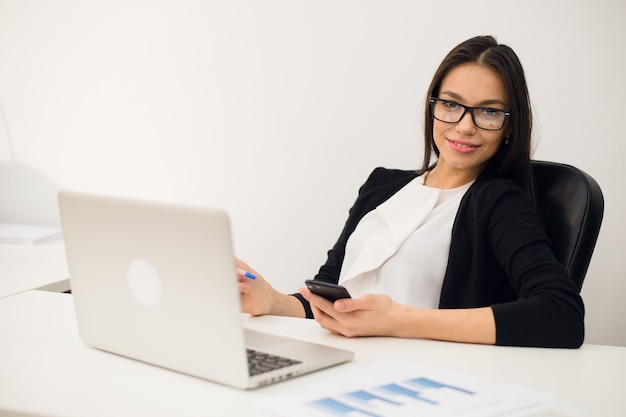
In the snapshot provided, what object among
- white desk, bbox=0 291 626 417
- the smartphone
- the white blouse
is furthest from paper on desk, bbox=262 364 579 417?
the white blouse

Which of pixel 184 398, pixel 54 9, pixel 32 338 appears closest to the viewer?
pixel 184 398

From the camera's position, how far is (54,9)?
2934mm

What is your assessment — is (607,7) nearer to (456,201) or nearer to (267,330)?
(456,201)

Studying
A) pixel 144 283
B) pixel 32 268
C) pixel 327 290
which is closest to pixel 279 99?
pixel 32 268

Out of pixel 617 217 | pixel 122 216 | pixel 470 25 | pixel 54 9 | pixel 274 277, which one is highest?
pixel 54 9

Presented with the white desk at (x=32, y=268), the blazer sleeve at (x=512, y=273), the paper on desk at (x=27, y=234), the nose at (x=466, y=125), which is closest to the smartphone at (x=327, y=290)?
the blazer sleeve at (x=512, y=273)

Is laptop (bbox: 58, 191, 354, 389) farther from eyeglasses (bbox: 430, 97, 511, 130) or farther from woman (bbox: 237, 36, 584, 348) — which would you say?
eyeglasses (bbox: 430, 97, 511, 130)

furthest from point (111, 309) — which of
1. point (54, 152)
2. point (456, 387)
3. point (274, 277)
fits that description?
point (54, 152)

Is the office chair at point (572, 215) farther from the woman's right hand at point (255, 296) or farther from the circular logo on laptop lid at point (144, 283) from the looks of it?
the circular logo on laptop lid at point (144, 283)

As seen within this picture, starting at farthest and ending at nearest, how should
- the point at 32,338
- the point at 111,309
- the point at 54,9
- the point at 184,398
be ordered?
the point at 54,9 < the point at 32,338 < the point at 111,309 < the point at 184,398

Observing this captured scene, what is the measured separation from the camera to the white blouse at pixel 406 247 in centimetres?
182

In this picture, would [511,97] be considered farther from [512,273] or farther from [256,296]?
[256,296]

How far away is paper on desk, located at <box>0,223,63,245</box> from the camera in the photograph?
266 centimetres

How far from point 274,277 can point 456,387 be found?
162cm
